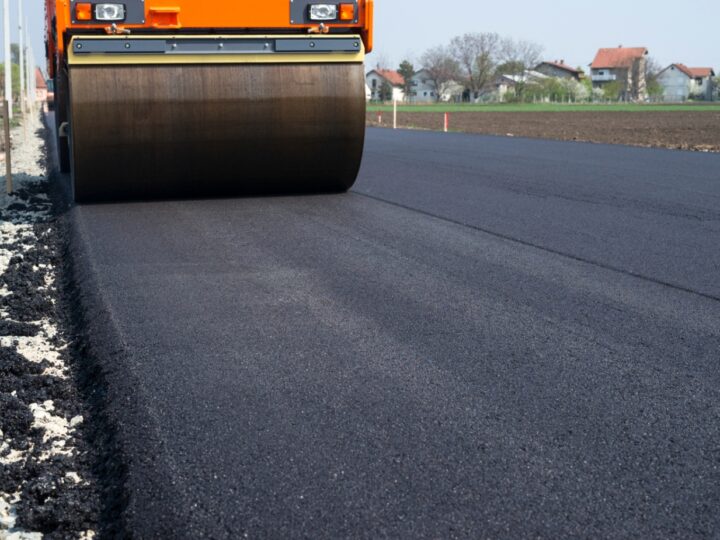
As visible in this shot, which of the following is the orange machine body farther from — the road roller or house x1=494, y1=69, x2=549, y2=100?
house x1=494, y1=69, x2=549, y2=100

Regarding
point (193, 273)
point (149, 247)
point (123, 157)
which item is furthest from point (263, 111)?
point (193, 273)

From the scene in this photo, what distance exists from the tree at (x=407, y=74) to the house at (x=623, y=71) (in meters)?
28.0

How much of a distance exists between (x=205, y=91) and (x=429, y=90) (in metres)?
142

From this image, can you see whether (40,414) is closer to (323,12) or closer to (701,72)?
(323,12)

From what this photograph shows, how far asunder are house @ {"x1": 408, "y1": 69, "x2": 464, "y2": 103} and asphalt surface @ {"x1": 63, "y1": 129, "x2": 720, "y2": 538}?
425 ft

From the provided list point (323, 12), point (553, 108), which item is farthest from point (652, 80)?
point (323, 12)

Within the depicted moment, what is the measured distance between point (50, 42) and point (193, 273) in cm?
646

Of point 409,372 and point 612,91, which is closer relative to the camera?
point 409,372

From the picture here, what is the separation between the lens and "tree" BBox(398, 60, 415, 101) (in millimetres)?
147500

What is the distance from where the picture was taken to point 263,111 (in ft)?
29.1

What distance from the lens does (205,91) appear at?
8.66 meters

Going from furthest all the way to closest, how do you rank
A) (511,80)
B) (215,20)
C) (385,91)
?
(511,80), (385,91), (215,20)

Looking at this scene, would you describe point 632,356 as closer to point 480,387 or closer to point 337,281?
point 480,387

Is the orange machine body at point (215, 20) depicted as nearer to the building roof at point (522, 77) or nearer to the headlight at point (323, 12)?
the headlight at point (323, 12)
